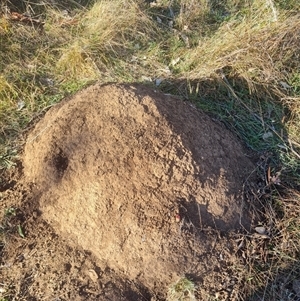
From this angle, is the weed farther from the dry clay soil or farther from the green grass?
the green grass

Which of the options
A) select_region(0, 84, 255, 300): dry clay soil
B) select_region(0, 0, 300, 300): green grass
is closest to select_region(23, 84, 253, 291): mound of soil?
select_region(0, 84, 255, 300): dry clay soil

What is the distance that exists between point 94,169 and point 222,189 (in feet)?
2.44

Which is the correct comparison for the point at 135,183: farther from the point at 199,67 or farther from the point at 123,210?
the point at 199,67

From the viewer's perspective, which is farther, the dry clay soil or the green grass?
Result: the green grass

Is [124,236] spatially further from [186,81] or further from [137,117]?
[186,81]

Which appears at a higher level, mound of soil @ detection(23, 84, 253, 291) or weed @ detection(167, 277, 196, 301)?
mound of soil @ detection(23, 84, 253, 291)

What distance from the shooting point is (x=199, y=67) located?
134 inches

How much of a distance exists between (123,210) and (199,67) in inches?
61.3

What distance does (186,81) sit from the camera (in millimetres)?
3303

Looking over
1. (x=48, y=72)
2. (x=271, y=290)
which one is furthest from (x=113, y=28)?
(x=271, y=290)

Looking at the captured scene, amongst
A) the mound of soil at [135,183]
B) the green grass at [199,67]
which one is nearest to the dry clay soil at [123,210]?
the mound of soil at [135,183]

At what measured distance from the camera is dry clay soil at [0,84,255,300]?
230cm

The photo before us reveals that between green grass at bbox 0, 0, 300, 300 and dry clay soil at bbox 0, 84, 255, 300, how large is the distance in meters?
0.30

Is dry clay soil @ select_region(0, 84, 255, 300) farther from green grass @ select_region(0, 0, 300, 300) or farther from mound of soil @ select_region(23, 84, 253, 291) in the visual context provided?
green grass @ select_region(0, 0, 300, 300)
